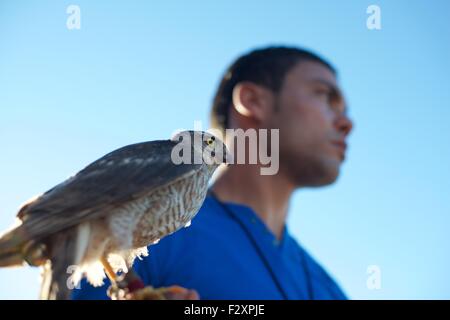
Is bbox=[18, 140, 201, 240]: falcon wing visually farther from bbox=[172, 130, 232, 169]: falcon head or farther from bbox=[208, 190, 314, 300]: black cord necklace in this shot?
bbox=[208, 190, 314, 300]: black cord necklace

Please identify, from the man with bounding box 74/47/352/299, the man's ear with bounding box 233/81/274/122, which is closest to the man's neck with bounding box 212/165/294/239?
the man with bounding box 74/47/352/299

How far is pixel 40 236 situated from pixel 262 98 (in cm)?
357

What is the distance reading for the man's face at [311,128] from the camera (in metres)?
5.59

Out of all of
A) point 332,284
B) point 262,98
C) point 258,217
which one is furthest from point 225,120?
point 332,284

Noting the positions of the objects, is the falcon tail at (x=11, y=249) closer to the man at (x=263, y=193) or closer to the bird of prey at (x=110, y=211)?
the bird of prey at (x=110, y=211)

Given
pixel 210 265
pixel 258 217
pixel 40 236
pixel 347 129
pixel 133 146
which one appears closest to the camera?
pixel 40 236

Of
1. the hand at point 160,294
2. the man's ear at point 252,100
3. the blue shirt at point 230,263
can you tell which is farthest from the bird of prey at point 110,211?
the man's ear at point 252,100

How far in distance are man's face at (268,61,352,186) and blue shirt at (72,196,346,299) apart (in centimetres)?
64

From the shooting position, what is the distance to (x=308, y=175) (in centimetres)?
571

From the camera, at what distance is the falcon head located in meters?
3.40

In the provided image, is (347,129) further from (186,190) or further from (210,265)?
(186,190)

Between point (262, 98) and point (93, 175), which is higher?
point (262, 98)

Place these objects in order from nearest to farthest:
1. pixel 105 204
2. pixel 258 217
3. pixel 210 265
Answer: pixel 105 204 → pixel 210 265 → pixel 258 217

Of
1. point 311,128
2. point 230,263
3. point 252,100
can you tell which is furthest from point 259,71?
point 230,263
